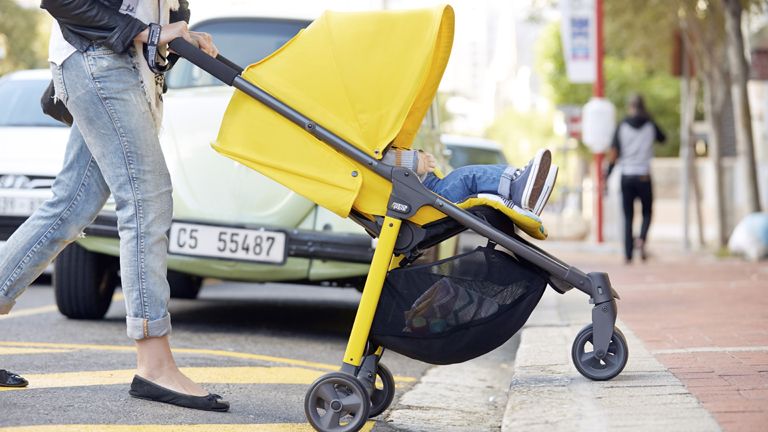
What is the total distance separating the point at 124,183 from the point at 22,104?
18.5ft

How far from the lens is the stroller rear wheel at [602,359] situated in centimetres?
477

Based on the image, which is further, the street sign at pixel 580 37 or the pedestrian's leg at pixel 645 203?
the street sign at pixel 580 37

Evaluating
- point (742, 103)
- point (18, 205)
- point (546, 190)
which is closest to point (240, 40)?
point (18, 205)

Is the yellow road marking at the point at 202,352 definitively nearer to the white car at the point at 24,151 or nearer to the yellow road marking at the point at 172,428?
the yellow road marking at the point at 172,428

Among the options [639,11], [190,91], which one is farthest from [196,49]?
[639,11]

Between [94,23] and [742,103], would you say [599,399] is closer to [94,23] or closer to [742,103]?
[94,23]

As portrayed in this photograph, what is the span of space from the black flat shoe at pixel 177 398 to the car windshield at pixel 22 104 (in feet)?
16.7

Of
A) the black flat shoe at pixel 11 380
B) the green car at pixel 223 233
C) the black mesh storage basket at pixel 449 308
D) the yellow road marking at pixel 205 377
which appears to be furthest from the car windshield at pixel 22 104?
the black mesh storage basket at pixel 449 308

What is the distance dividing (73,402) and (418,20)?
1.80m

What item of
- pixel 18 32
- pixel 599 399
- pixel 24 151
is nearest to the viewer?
pixel 599 399

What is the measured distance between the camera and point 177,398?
4.60 m

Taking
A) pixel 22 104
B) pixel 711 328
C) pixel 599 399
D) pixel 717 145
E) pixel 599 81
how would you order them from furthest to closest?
pixel 599 81, pixel 717 145, pixel 22 104, pixel 711 328, pixel 599 399

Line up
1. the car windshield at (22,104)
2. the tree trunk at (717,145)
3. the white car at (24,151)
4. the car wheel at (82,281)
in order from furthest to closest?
the tree trunk at (717,145), the car windshield at (22,104), the white car at (24,151), the car wheel at (82,281)

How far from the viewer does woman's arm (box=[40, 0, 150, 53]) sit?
4.47 m
